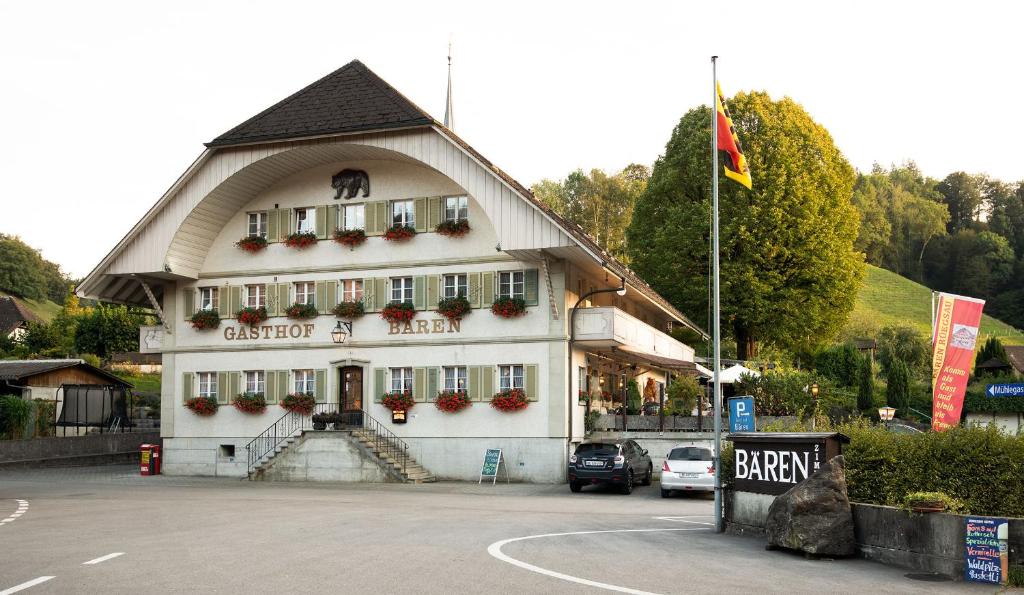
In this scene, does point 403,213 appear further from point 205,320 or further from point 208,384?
point 208,384

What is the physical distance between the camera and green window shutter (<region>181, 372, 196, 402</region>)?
36.6 meters

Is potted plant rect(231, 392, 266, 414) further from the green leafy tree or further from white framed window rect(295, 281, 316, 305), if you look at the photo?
the green leafy tree

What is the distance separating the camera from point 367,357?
34.4 meters

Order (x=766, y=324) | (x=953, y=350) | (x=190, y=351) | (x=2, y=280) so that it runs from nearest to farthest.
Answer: (x=953, y=350)
(x=190, y=351)
(x=766, y=324)
(x=2, y=280)

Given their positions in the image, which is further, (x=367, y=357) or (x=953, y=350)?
(x=367, y=357)

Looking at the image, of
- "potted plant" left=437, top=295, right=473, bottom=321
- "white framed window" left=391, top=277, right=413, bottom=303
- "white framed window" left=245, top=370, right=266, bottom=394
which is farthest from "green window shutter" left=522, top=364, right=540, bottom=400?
"white framed window" left=245, top=370, right=266, bottom=394

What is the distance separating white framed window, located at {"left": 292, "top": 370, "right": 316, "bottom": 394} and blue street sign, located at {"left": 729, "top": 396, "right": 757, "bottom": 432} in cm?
1969

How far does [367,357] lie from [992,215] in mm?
Answer: 109062

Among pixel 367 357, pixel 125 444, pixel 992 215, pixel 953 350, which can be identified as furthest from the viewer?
pixel 992 215

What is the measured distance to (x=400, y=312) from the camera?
33.8 m

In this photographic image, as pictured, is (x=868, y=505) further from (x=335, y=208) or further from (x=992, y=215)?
(x=992, y=215)

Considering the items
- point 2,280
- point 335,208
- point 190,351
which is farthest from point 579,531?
point 2,280

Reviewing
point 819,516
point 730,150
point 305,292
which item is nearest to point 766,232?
point 305,292

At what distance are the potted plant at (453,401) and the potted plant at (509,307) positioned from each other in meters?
2.82
